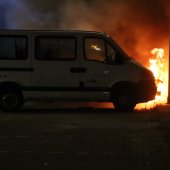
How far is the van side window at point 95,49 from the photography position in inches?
594

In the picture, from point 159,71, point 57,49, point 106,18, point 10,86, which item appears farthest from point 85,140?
point 106,18

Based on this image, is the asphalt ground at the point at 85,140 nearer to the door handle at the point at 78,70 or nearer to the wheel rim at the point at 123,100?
the wheel rim at the point at 123,100

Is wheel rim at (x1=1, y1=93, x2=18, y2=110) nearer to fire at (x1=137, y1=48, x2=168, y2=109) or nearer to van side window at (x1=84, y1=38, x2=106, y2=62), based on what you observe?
van side window at (x1=84, y1=38, x2=106, y2=62)

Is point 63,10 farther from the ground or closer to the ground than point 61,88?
farther from the ground

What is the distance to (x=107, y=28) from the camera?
2389 centimetres

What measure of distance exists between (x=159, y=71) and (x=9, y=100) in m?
7.98

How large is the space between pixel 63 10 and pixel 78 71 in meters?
8.82

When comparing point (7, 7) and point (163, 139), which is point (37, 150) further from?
point (7, 7)

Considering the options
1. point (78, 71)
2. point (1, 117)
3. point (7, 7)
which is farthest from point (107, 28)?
point (1, 117)

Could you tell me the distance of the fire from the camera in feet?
67.1

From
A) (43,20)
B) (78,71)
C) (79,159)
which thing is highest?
(43,20)

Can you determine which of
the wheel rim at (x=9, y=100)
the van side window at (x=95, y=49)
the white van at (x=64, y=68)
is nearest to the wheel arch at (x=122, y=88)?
the white van at (x=64, y=68)

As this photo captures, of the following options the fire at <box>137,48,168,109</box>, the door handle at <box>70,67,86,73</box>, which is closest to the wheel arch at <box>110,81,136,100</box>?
the door handle at <box>70,67,86,73</box>

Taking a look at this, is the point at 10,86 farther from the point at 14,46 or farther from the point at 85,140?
the point at 85,140
